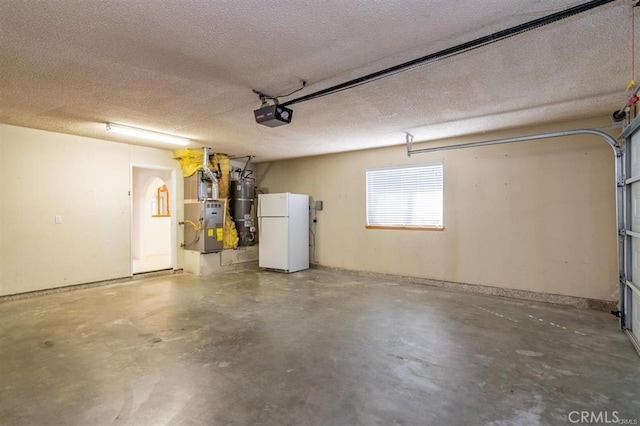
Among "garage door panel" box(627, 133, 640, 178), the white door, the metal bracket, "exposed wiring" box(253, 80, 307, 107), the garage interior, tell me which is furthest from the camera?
the white door

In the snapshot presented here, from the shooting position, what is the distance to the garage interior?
6.68 ft

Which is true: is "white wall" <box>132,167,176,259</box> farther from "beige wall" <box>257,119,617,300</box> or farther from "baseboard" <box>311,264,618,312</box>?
"baseboard" <box>311,264,618,312</box>

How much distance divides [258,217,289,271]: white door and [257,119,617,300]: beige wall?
140cm

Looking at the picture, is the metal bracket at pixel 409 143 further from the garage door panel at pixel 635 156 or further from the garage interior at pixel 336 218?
the garage door panel at pixel 635 156

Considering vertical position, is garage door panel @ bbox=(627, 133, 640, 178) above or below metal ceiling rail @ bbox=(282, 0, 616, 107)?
below

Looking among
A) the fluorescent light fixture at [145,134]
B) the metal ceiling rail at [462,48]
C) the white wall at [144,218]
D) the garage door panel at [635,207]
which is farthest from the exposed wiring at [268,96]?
the white wall at [144,218]

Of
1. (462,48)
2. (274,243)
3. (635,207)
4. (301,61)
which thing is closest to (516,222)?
(635,207)

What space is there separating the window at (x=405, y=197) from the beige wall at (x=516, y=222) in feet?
0.44

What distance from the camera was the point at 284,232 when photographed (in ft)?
20.8

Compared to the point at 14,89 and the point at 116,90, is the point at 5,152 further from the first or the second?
the point at 116,90

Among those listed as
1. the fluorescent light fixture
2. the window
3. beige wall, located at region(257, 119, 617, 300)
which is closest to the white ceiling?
the fluorescent light fixture

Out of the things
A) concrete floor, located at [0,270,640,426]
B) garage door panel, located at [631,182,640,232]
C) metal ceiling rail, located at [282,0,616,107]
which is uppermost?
metal ceiling rail, located at [282,0,616,107]

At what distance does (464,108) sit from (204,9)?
9.87ft

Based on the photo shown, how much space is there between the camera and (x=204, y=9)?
189cm
